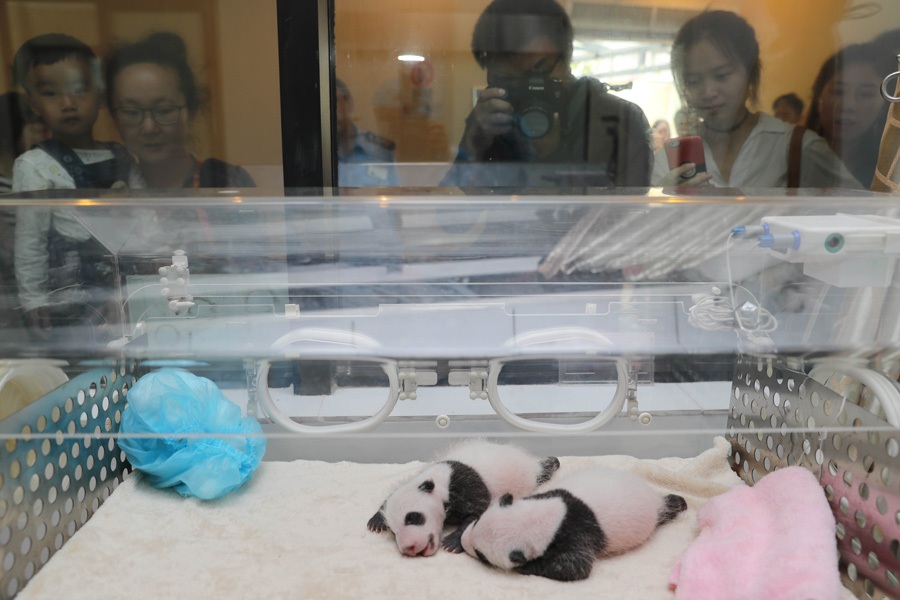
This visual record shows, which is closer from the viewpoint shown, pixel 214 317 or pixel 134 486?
pixel 214 317

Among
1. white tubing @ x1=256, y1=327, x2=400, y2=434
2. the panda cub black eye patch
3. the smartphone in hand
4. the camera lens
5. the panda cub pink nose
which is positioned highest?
the camera lens

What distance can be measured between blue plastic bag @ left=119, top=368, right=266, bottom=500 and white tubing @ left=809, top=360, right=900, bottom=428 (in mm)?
876

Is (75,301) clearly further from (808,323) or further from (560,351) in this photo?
(808,323)

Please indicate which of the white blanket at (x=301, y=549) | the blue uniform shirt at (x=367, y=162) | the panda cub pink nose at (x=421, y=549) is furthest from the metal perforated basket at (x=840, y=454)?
the blue uniform shirt at (x=367, y=162)

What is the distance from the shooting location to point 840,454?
98cm

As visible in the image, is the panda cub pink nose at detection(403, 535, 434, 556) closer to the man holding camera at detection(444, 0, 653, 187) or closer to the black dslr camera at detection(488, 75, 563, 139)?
the man holding camera at detection(444, 0, 653, 187)

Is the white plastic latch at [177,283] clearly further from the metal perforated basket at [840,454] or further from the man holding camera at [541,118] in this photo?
the man holding camera at [541,118]

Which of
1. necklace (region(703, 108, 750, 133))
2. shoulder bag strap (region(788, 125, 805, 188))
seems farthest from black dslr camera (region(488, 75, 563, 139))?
shoulder bag strap (region(788, 125, 805, 188))

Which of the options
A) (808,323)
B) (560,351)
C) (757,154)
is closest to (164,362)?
(560,351)

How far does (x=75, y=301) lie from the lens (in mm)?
995

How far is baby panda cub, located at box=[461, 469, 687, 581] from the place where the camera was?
3.11 feet

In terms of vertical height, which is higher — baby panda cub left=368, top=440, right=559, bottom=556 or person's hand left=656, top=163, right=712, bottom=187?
person's hand left=656, top=163, right=712, bottom=187

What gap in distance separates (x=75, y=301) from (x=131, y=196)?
0.66 feet

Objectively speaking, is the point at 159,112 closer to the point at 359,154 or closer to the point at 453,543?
the point at 359,154
